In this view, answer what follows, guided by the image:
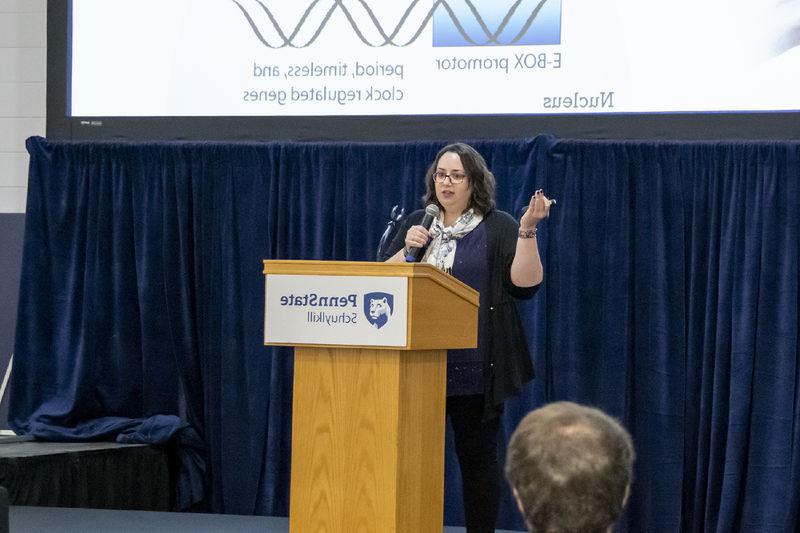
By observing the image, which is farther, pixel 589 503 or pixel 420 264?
pixel 420 264

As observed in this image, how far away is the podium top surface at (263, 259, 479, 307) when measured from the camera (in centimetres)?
308

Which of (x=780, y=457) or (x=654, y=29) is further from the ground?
(x=654, y=29)

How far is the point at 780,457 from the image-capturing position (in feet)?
14.9

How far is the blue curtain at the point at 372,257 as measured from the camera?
4.59m

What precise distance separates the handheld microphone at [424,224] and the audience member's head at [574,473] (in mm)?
1861

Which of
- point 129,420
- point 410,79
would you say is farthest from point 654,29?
point 129,420

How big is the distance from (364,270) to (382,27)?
2112 mm

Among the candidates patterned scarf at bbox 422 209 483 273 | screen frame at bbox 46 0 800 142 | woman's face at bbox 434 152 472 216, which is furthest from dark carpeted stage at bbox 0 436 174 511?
woman's face at bbox 434 152 472 216

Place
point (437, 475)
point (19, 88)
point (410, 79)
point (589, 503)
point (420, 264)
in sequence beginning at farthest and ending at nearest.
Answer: point (19, 88) < point (410, 79) < point (437, 475) < point (420, 264) < point (589, 503)

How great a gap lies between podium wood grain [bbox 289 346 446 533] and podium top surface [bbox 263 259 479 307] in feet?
0.67

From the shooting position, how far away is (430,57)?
4.92 metres

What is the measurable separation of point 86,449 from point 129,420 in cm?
36

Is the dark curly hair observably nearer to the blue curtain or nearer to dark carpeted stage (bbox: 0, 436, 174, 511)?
the blue curtain

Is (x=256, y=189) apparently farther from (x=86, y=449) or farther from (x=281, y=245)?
(x=86, y=449)
